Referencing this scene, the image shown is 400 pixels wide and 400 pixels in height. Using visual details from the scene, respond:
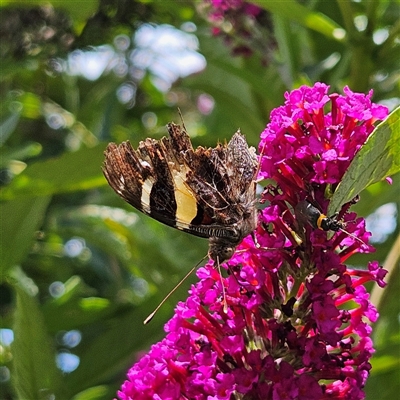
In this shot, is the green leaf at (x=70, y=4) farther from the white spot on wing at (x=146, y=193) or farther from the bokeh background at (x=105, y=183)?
the white spot on wing at (x=146, y=193)

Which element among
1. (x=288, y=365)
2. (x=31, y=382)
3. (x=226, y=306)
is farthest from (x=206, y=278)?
(x=31, y=382)

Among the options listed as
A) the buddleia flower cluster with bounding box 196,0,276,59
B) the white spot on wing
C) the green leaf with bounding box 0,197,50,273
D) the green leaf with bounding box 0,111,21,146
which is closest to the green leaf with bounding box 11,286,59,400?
the green leaf with bounding box 0,197,50,273

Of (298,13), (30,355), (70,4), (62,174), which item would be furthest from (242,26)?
(30,355)

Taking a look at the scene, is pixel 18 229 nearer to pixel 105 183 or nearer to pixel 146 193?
pixel 105 183

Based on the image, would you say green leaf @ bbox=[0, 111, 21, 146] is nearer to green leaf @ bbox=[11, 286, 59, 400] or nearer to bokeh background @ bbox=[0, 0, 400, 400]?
bokeh background @ bbox=[0, 0, 400, 400]

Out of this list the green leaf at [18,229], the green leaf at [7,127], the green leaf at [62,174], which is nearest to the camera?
the green leaf at [62,174]

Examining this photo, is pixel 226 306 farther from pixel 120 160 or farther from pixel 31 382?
pixel 31 382

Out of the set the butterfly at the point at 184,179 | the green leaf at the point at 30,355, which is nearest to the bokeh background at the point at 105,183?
the green leaf at the point at 30,355
